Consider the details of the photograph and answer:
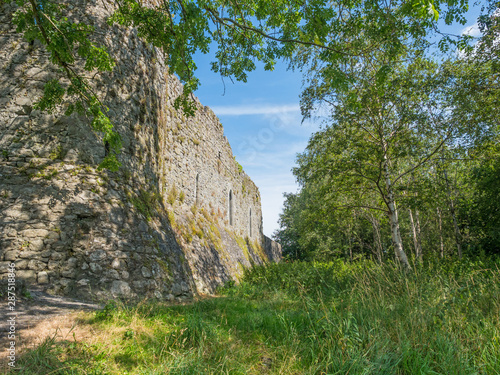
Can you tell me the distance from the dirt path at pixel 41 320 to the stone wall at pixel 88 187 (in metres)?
0.46

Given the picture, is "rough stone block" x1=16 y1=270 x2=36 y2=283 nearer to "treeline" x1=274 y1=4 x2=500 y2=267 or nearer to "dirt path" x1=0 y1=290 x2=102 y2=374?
"dirt path" x1=0 y1=290 x2=102 y2=374

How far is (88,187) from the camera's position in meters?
5.51

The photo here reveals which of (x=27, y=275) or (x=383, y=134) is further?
(x=383, y=134)

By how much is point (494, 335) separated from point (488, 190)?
26.6ft

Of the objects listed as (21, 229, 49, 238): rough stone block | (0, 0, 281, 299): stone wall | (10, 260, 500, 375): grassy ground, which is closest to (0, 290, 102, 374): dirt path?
(10, 260, 500, 375): grassy ground

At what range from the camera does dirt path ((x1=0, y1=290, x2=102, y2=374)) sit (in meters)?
2.79

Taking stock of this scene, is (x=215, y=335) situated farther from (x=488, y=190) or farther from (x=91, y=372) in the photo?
(x=488, y=190)

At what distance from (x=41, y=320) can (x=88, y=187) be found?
2.76 meters

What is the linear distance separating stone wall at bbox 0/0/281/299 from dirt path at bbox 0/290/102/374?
46cm

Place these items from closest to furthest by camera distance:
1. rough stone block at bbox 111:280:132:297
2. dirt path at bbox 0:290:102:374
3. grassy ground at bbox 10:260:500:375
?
grassy ground at bbox 10:260:500:375, dirt path at bbox 0:290:102:374, rough stone block at bbox 111:280:132:297

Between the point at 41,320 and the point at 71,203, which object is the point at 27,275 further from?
the point at 41,320

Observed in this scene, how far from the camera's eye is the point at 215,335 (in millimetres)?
3143

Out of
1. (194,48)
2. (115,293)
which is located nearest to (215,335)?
(115,293)

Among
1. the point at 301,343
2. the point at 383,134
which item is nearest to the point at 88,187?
the point at 301,343
